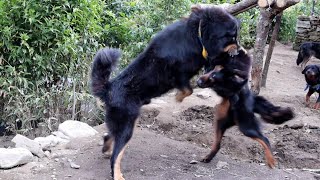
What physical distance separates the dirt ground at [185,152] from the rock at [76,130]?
0.16 metres

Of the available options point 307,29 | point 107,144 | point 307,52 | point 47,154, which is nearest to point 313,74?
point 307,52

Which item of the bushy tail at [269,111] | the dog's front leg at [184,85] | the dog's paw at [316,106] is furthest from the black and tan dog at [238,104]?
the dog's paw at [316,106]

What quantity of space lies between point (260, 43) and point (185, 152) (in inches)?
82.0

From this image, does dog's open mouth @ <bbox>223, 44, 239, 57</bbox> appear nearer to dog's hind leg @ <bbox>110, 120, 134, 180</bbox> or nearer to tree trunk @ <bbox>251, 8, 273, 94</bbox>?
dog's hind leg @ <bbox>110, 120, 134, 180</bbox>

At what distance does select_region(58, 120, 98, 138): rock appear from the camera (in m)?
5.27

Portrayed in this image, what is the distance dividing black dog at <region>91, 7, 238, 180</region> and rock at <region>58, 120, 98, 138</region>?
46.1 inches

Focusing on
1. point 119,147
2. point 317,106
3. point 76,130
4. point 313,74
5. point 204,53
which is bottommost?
point 317,106

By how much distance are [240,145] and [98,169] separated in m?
1.87

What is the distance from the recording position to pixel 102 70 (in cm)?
415

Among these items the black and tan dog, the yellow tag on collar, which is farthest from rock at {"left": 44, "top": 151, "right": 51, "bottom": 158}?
the yellow tag on collar

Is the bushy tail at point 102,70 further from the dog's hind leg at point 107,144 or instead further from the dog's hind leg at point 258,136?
the dog's hind leg at point 258,136

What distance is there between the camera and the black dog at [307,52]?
1229 centimetres

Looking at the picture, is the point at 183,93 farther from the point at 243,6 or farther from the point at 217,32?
the point at 243,6

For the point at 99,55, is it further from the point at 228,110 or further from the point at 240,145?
the point at 240,145
